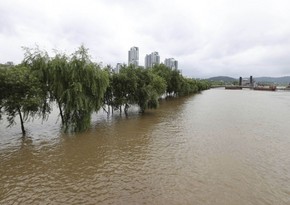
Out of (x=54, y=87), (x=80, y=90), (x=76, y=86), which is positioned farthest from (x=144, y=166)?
(x=54, y=87)

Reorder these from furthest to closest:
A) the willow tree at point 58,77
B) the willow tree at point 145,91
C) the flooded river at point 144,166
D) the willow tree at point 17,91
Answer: the willow tree at point 145,91 < the willow tree at point 58,77 < the willow tree at point 17,91 < the flooded river at point 144,166

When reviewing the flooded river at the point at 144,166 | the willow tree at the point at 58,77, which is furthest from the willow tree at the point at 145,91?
the willow tree at the point at 58,77

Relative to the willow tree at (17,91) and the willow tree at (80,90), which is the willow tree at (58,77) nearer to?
the willow tree at (80,90)

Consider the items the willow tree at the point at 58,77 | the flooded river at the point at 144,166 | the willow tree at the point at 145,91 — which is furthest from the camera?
the willow tree at the point at 145,91

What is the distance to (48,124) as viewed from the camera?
78.4 ft

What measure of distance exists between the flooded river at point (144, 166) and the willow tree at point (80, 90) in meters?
1.56

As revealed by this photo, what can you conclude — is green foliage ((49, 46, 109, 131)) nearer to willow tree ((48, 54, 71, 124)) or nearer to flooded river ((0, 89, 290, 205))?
willow tree ((48, 54, 71, 124))

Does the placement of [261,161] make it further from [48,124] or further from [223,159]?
[48,124]

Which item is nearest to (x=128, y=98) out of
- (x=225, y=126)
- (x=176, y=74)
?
(x=225, y=126)

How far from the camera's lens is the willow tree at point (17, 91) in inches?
631

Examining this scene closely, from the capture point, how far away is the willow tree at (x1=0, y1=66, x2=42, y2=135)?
16016mm

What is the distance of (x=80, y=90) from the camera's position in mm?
18844

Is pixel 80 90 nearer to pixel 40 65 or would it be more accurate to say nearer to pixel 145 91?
pixel 40 65

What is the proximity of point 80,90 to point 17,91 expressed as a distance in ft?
14.6
